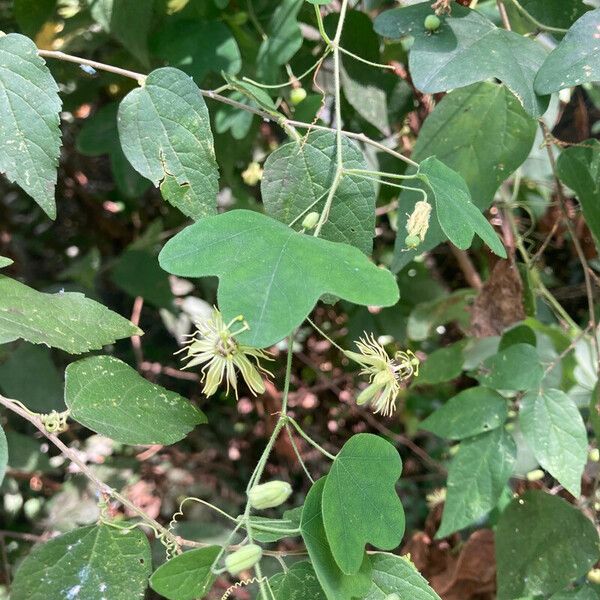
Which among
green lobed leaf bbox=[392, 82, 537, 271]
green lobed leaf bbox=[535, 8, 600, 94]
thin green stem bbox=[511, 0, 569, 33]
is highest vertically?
green lobed leaf bbox=[535, 8, 600, 94]

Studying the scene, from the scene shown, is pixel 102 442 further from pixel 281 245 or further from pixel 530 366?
pixel 281 245

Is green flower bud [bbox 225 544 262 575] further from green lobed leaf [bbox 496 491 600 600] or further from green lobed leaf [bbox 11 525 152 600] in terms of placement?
green lobed leaf [bbox 496 491 600 600]

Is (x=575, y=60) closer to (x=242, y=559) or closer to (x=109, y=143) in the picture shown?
(x=242, y=559)

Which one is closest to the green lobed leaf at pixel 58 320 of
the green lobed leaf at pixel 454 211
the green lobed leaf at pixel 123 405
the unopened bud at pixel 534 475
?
the green lobed leaf at pixel 123 405

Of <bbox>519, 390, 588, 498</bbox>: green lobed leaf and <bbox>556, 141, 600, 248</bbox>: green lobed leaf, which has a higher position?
<bbox>556, 141, 600, 248</bbox>: green lobed leaf

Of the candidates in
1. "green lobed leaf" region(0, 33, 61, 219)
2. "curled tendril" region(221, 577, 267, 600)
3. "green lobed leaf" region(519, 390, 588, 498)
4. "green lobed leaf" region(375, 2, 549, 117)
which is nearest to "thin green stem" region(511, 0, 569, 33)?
"green lobed leaf" region(375, 2, 549, 117)

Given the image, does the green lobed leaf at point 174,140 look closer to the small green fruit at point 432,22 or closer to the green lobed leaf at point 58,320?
the green lobed leaf at point 58,320
